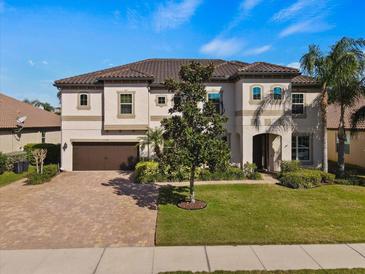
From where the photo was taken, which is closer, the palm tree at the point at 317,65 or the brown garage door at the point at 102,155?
the palm tree at the point at 317,65

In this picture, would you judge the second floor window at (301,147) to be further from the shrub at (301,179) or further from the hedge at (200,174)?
the hedge at (200,174)

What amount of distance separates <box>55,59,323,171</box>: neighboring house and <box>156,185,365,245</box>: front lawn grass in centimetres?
507

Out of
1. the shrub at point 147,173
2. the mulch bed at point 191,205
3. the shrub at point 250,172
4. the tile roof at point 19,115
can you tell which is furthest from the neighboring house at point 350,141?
the tile roof at point 19,115

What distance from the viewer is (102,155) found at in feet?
69.5

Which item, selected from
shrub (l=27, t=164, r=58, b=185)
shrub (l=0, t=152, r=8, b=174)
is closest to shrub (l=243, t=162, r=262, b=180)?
shrub (l=27, t=164, r=58, b=185)

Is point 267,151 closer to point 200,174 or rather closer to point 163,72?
point 200,174

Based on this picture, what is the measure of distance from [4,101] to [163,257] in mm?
29211

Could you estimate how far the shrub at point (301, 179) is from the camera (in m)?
15.6

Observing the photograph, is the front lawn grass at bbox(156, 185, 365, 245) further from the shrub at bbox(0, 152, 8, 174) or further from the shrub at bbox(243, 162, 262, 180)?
the shrub at bbox(0, 152, 8, 174)

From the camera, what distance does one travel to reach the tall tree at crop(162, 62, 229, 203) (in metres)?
11.5

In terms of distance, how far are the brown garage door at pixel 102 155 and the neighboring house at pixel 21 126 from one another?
7.84 m

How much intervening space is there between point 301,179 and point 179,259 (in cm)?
1066

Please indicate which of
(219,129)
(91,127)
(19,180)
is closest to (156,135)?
(91,127)

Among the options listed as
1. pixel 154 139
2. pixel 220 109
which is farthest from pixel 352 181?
A: pixel 154 139
